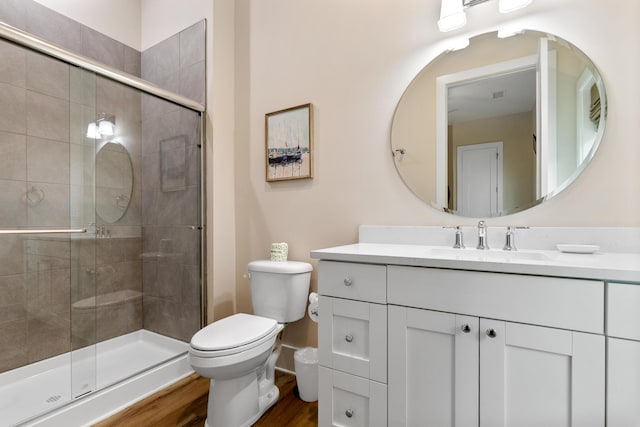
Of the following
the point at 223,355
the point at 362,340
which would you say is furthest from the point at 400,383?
the point at 223,355

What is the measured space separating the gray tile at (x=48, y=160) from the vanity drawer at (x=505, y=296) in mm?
2114

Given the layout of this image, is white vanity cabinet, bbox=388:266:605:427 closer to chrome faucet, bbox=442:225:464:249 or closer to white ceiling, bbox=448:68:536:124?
chrome faucet, bbox=442:225:464:249

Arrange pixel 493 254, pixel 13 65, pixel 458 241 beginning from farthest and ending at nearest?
1. pixel 13 65
2. pixel 458 241
3. pixel 493 254

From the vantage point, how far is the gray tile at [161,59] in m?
2.29

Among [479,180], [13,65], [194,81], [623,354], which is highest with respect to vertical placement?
[194,81]

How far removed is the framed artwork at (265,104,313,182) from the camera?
1840 millimetres

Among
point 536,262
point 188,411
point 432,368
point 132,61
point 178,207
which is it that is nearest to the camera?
point 536,262

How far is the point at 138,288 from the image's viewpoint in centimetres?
226

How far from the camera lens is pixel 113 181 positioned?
2.03 meters

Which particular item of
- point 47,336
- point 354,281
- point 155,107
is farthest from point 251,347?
point 155,107

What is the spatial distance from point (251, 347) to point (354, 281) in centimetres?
61

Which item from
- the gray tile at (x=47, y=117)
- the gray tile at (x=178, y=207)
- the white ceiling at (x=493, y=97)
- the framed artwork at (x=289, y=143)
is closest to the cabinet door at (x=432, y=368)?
the white ceiling at (x=493, y=97)

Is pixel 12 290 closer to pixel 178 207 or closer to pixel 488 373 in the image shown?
pixel 178 207

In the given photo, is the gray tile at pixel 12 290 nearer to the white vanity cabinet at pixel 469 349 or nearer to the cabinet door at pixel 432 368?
the white vanity cabinet at pixel 469 349
